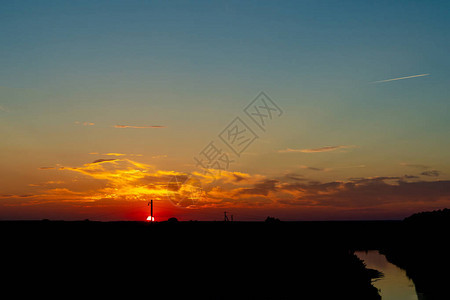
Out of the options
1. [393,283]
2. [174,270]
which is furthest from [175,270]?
[393,283]

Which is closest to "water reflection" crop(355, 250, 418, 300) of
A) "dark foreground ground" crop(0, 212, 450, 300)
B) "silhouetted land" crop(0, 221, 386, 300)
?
"dark foreground ground" crop(0, 212, 450, 300)

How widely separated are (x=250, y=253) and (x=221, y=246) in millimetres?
4779

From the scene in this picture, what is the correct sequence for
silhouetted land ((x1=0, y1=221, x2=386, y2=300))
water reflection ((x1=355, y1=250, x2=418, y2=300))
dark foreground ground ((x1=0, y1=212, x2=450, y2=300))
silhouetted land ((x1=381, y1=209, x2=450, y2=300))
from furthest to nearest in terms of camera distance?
silhouetted land ((x1=381, y1=209, x2=450, y2=300)) < water reflection ((x1=355, y1=250, x2=418, y2=300)) < silhouetted land ((x1=0, y1=221, x2=386, y2=300)) < dark foreground ground ((x1=0, y1=212, x2=450, y2=300))

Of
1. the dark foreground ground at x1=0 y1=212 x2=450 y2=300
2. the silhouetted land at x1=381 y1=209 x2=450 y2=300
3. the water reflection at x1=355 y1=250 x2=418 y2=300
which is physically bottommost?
the water reflection at x1=355 y1=250 x2=418 y2=300

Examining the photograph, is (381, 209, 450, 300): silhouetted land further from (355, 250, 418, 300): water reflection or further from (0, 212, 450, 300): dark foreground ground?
(0, 212, 450, 300): dark foreground ground

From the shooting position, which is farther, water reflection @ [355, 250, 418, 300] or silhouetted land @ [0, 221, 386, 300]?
water reflection @ [355, 250, 418, 300]

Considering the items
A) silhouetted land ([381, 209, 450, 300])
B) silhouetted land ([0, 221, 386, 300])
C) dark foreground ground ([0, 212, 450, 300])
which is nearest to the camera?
dark foreground ground ([0, 212, 450, 300])

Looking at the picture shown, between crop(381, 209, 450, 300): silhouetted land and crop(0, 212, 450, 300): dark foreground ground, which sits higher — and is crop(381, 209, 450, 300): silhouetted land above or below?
below

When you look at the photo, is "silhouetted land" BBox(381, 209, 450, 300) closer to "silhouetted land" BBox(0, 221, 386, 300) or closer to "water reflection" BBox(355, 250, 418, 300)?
"water reflection" BBox(355, 250, 418, 300)

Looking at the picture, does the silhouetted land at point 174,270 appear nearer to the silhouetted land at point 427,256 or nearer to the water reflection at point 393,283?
the water reflection at point 393,283

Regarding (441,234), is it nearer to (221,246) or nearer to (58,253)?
(221,246)

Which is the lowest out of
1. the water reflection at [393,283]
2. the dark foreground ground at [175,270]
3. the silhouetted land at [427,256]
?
the water reflection at [393,283]

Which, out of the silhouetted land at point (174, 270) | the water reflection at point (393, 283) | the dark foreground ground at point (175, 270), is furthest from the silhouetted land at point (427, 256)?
the silhouetted land at point (174, 270)

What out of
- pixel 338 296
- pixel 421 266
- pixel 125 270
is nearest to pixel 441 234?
pixel 421 266
